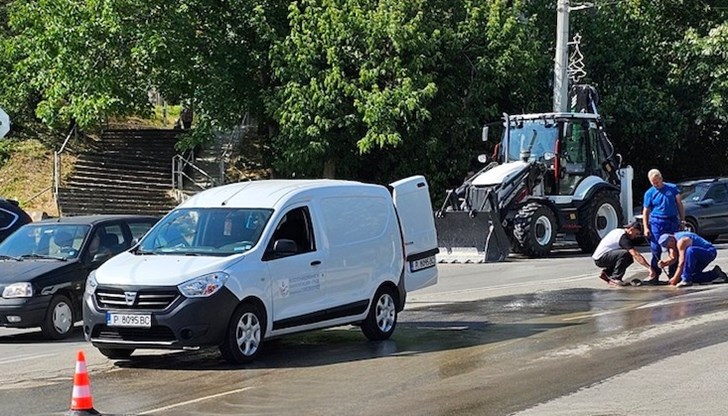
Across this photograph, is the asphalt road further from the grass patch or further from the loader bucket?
the grass patch

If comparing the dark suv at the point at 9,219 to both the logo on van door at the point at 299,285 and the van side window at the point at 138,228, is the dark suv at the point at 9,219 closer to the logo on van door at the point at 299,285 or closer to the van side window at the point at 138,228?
the van side window at the point at 138,228

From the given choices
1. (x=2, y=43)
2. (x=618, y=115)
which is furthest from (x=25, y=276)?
(x=618, y=115)

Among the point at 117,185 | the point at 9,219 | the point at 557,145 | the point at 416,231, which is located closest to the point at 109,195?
the point at 117,185

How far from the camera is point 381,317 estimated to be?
13.3m

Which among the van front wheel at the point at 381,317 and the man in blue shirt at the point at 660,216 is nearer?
the van front wheel at the point at 381,317

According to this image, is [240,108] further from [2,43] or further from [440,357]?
[440,357]

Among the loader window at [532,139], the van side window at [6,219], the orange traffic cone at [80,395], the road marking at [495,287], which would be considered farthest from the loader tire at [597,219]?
the orange traffic cone at [80,395]

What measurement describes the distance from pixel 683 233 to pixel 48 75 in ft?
65.0

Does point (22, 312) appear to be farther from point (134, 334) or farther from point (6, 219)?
point (6, 219)

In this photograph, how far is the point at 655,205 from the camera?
1881cm

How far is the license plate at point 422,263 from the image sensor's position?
1462 cm

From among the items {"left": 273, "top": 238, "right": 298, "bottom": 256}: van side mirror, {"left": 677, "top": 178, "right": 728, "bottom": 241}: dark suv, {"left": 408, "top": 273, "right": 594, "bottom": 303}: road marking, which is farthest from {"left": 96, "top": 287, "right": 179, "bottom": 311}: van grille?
{"left": 677, "top": 178, "right": 728, "bottom": 241}: dark suv

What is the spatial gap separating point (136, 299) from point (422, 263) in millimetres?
4677

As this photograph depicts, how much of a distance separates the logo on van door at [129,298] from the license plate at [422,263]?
4.39 meters
